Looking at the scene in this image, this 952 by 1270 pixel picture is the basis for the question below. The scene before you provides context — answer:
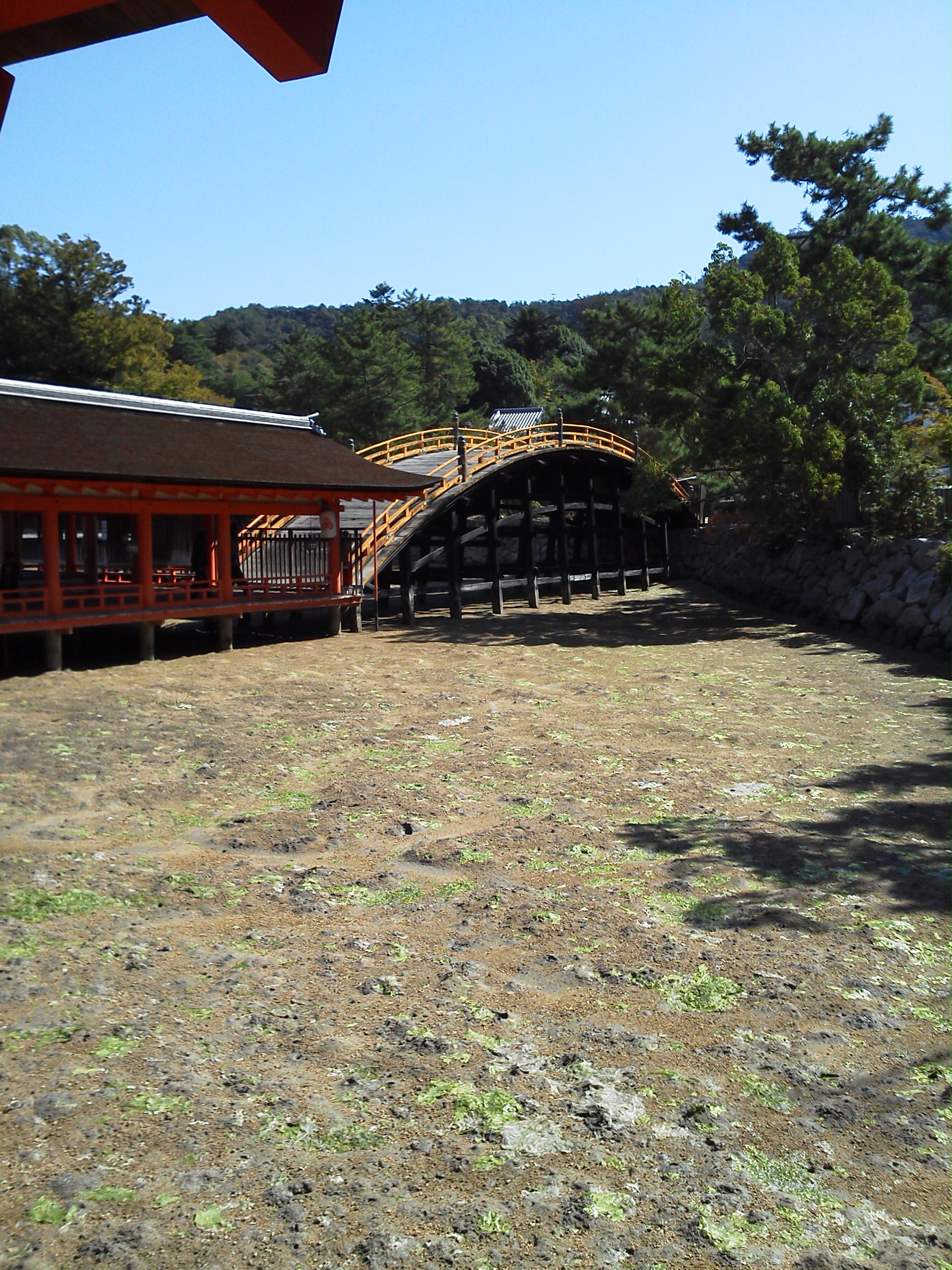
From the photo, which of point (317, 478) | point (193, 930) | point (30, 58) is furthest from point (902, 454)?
point (30, 58)

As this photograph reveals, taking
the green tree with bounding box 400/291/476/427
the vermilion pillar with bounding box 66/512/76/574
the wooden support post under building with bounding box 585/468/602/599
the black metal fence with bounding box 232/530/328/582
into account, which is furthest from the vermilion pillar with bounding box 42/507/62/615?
the green tree with bounding box 400/291/476/427

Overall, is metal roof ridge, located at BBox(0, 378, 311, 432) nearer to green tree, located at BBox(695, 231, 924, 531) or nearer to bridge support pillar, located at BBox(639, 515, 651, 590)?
green tree, located at BBox(695, 231, 924, 531)

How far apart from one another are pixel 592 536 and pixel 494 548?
5.98 meters

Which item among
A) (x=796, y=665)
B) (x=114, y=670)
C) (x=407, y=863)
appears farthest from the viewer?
(x=796, y=665)

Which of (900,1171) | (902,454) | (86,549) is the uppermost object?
(902,454)

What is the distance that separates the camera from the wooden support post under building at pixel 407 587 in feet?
74.7

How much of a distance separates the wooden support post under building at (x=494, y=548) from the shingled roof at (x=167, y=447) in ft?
14.6

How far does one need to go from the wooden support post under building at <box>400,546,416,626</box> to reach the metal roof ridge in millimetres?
3957

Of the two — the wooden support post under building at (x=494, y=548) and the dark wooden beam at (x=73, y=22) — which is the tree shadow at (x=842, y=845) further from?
the wooden support post under building at (x=494, y=548)

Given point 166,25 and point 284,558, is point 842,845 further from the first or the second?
point 284,558

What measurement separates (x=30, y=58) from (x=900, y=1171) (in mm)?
4535

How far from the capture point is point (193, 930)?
6.38 meters

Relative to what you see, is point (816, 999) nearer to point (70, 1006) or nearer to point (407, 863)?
point (407, 863)

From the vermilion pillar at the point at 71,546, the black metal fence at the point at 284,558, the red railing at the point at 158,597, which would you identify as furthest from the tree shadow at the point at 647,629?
the vermilion pillar at the point at 71,546
